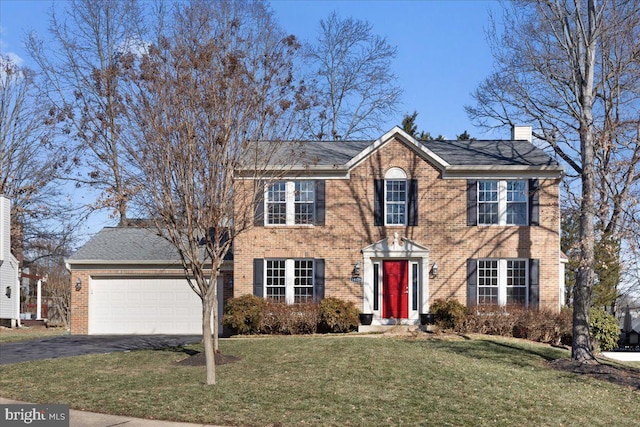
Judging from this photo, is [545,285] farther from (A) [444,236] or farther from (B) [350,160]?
(B) [350,160]

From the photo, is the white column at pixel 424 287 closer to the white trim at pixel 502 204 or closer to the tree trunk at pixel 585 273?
the white trim at pixel 502 204

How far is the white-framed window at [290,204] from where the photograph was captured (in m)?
24.2

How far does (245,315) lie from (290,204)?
4145 millimetres

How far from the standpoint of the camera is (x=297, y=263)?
24.2m

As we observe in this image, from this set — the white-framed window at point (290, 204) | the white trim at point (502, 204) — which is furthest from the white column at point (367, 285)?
the white trim at point (502, 204)

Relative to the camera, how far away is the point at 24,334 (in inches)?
1164

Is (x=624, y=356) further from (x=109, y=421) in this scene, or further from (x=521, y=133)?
(x=109, y=421)

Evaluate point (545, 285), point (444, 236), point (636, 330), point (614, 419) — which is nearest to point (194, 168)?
point (614, 419)

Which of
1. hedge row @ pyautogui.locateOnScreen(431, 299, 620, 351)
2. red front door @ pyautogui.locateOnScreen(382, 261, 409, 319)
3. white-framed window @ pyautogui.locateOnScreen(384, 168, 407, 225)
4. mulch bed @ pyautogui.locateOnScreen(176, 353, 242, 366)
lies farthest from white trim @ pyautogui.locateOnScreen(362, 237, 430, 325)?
mulch bed @ pyautogui.locateOnScreen(176, 353, 242, 366)

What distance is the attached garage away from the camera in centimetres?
2616

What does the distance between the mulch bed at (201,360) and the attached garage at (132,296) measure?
29.9ft

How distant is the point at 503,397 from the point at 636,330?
64.5ft

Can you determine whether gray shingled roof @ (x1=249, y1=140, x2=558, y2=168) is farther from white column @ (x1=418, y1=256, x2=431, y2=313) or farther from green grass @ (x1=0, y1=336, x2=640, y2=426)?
green grass @ (x1=0, y1=336, x2=640, y2=426)

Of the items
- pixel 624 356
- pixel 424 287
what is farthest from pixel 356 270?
pixel 624 356
